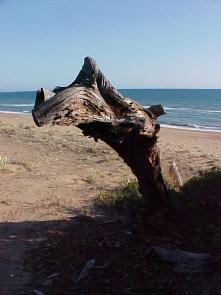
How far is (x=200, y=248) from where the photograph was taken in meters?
5.13

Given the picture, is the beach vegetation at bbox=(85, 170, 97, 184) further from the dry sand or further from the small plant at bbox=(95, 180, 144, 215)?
the small plant at bbox=(95, 180, 144, 215)

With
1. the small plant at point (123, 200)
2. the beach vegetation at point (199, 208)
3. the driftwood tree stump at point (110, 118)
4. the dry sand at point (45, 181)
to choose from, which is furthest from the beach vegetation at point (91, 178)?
the driftwood tree stump at point (110, 118)

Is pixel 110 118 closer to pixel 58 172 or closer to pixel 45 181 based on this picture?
pixel 45 181

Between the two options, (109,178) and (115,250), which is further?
(109,178)

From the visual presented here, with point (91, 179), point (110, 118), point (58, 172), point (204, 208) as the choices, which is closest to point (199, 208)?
point (204, 208)

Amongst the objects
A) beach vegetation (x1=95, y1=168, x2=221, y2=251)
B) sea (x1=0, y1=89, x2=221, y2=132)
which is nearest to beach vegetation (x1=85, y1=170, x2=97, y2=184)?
beach vegetation (x1=95, y1=168, x2=221, y2=251)

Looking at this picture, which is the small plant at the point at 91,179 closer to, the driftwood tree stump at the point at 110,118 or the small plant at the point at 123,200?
the small plant at the point at 123,200

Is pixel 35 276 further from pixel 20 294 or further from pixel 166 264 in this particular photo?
pixel 166 264

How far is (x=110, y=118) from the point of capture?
17.2 ft

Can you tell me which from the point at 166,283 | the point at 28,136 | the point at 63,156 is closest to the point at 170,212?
the point at 166,283

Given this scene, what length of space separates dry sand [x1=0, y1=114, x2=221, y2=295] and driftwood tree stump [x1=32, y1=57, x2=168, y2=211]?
5.46 ft

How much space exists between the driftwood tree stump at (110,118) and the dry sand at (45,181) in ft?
5.46

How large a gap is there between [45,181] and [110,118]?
5.06 metres

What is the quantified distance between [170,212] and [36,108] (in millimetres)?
2440
